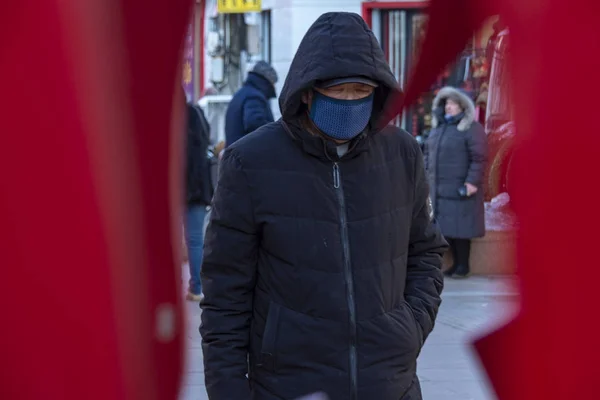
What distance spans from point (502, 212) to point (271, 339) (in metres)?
1.45

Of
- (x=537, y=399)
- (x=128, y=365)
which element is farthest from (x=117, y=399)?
(x=537, y=399)

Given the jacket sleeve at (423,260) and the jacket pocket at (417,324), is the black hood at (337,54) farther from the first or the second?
the jacket pocket at (417,324)

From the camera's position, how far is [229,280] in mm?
2092

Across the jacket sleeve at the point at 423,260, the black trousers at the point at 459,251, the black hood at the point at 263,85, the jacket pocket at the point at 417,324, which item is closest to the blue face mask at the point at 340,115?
the jacket sleeve at the point at 423,260

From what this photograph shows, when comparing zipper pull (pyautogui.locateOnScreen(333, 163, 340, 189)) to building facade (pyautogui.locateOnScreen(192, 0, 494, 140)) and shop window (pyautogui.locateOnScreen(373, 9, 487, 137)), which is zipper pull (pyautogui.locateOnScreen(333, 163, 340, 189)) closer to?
building facade (pyautogui.locateOnScreen(192, 0, 494, 140))

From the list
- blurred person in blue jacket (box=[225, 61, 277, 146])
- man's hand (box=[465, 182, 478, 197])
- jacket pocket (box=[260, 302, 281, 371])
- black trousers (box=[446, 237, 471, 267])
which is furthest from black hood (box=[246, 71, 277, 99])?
man's hand (box=[465, 182, 478, 197])

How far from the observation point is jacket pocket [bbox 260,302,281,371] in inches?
79.3

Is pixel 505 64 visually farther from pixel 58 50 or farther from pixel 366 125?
pixel 366 125

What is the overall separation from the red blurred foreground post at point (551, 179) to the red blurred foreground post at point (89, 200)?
19 cm

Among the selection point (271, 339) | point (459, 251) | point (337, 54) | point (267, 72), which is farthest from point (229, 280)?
point (459, 251)

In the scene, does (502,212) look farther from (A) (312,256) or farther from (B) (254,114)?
(B) (254,114)

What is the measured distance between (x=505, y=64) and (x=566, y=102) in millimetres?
47

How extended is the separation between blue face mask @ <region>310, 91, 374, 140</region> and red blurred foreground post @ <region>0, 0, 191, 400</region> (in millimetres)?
1343

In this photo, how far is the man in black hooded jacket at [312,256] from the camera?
196cm
